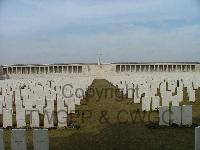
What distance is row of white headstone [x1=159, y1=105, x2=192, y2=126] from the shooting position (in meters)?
9.40

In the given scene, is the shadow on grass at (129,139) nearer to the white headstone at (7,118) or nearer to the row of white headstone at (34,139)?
the row of white headstone at (34,139)

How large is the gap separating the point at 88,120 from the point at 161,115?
102 inches

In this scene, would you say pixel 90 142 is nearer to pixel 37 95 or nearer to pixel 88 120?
pixel 88 120

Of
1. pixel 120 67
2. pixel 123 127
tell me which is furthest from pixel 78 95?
pixel 120 67

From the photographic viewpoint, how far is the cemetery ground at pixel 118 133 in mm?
7656

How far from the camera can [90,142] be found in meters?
8.00

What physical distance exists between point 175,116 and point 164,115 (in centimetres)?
30

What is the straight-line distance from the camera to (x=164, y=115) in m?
9.54

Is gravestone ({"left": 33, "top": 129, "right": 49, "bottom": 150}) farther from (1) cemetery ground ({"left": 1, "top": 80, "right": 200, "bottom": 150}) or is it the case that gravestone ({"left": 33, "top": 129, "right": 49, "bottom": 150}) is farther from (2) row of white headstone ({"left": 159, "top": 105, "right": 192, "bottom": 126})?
(2) row of white headstone ({"left": 159, "top": 105, "right": 192, "bottom": 126})

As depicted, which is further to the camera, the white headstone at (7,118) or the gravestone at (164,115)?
the white headstone at (7,118)

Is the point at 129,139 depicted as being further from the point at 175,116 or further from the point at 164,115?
the point at 175,116

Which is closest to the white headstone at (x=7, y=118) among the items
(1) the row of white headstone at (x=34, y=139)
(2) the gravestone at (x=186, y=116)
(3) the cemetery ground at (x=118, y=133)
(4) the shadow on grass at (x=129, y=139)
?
(3) the cemetery ground at (x=118, y=133)

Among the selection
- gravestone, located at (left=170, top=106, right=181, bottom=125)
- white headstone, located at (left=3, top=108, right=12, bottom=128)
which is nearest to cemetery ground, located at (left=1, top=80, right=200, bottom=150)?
gravestone, located at (left=170, top=106, right=181, bottom=125)

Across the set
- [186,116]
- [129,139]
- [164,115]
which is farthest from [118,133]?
[186,116]
